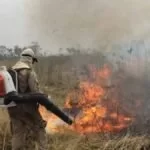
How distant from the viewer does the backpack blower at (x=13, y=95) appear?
26.6 ft

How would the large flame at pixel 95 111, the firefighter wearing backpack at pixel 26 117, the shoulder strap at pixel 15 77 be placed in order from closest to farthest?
the shoulder strap at pixel 15 77
the firefighter wearing backpack at pixel 26 117
the large flame at pixel 95 111

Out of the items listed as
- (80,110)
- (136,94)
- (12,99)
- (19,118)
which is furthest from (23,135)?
(136,94)

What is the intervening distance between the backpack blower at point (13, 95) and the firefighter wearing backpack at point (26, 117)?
0.18m

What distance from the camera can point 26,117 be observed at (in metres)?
8.73

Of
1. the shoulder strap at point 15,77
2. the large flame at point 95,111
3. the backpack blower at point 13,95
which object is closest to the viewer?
the backpack blower at point 13,95

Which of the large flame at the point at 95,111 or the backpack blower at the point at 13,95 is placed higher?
the backpack blower at the point at 13,95

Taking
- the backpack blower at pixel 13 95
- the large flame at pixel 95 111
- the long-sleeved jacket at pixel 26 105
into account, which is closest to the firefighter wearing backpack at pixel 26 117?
the long-sleeved jacket at pixel 26 105

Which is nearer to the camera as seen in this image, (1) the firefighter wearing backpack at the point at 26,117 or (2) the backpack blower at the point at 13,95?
(2) the backpack blower at the point at 13,95

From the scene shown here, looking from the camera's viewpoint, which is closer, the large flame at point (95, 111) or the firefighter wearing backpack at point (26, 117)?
the firefighter wearing backpack at point (26, 117)

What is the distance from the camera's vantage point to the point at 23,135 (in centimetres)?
883

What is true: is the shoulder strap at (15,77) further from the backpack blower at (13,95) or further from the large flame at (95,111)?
the large flame at (95,111)

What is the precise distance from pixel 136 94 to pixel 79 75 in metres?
3.53

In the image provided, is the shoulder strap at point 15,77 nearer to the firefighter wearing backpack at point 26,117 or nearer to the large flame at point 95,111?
the firefighter wearing backpack at point 26,117

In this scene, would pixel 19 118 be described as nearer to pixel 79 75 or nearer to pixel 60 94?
pixel 79 75
